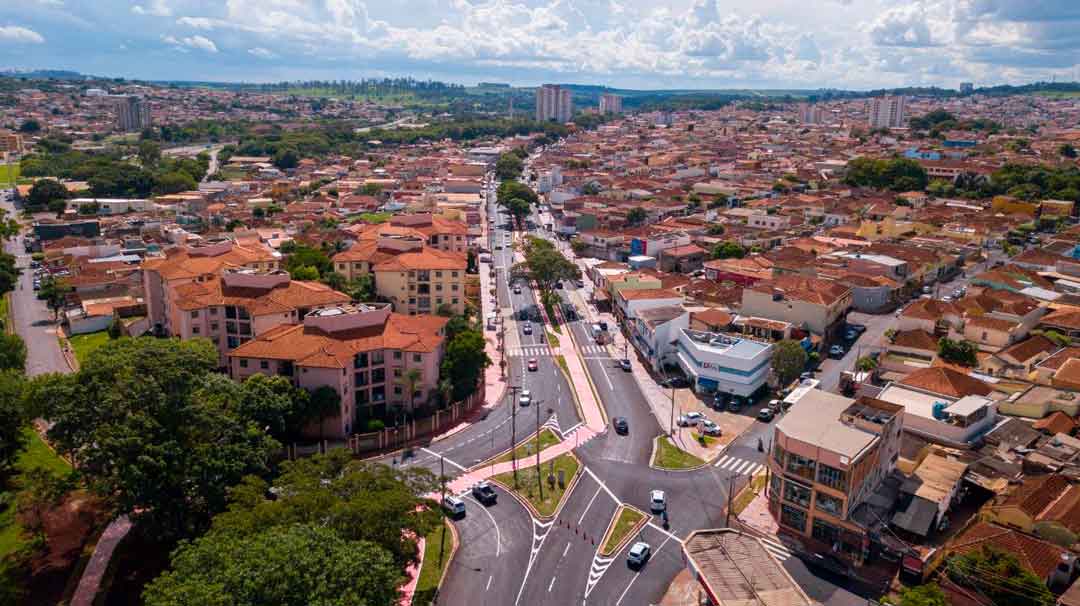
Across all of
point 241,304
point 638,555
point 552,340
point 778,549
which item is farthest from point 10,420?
point 778,549

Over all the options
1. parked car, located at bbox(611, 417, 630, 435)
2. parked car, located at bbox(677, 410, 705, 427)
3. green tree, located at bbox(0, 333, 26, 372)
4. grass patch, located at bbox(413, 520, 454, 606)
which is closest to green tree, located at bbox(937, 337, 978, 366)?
parked car, located at bbox(677, 410, 705, 427)

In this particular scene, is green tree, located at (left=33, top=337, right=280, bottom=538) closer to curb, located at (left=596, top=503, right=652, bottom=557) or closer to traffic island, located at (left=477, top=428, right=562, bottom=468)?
traffic island, located at (left=477, top=428, right=562, bottom=468)

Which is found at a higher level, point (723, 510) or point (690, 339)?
point (690, 339)

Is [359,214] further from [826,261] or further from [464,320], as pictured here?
[826,261]

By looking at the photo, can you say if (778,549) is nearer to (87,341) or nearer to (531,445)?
(531,445)

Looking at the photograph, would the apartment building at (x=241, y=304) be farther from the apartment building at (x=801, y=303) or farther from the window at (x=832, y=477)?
the window at (x=832, y=477)

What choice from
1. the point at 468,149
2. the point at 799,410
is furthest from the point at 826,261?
the point at 468,149
